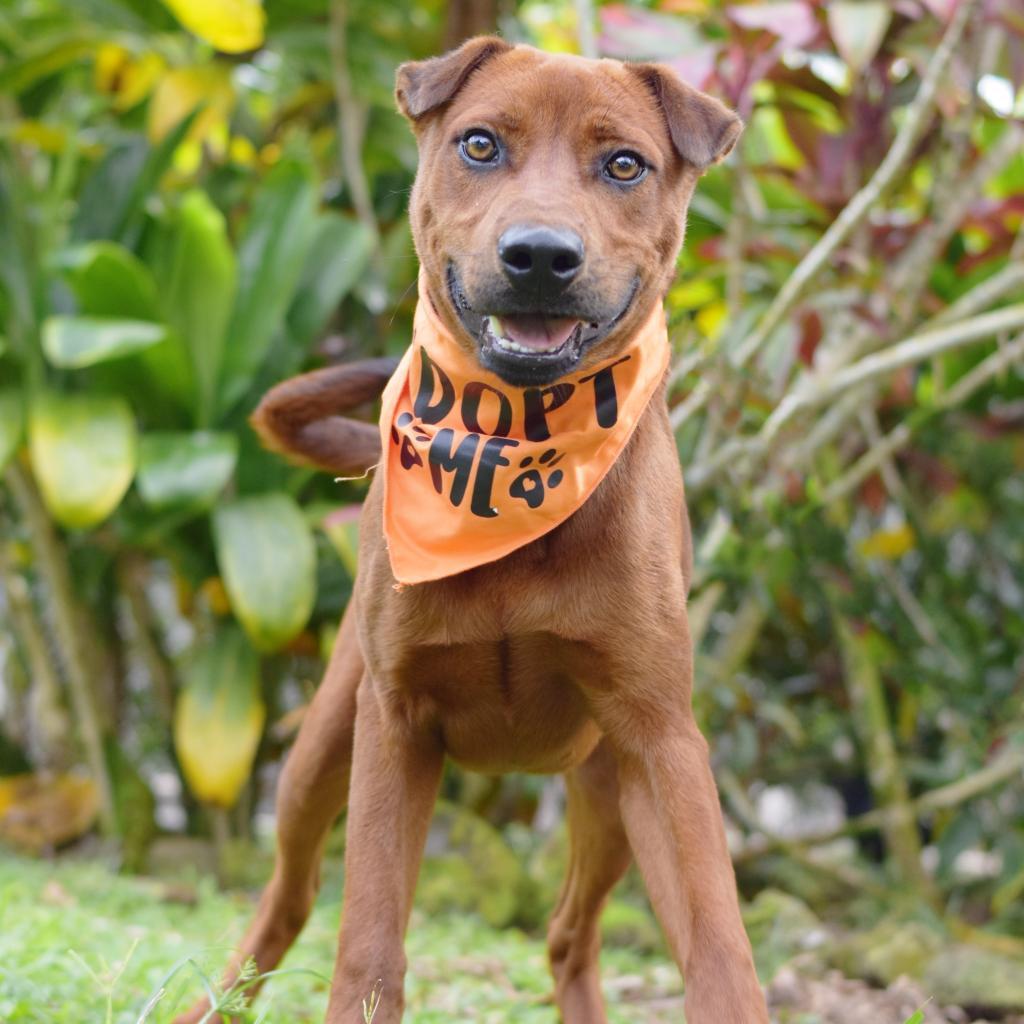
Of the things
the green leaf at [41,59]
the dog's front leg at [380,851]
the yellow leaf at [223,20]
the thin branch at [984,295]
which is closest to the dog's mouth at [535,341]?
the dog's front leg at [380,851]

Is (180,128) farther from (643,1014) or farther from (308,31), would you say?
(643,1014)

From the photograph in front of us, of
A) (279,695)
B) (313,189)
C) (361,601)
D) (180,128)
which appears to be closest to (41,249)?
(180,128)

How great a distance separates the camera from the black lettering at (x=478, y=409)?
8.48ft

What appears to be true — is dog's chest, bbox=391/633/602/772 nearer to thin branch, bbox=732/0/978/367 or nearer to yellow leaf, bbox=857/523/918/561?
thin branch, bbox=732/0/978/367

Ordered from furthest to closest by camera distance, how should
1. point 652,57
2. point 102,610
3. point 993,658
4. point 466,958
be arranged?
point 102,610 < point 993,658 < point 652,57 < point 466,958

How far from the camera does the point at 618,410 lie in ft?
8.30

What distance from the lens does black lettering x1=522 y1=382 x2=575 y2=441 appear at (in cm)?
257

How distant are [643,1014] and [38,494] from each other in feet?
10.5

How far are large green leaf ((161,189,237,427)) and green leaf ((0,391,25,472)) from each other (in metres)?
0.62

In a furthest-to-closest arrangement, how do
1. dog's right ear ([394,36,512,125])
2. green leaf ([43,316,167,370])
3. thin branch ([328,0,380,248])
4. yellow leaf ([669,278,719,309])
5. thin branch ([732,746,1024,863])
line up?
thin branch ([328,0,380,248]), yellow leaf ([669,278,719,309]), green leaf ([43,316,167,370]), thin branch ([732,746,1024,863]), dog's right ear ([394,36,512,125])

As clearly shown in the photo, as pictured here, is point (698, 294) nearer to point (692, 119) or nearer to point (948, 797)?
point (948, 797)

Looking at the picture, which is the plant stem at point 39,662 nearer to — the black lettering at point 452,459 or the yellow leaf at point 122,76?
the yellow leaf at point 122,76

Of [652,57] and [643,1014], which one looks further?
[652,57]

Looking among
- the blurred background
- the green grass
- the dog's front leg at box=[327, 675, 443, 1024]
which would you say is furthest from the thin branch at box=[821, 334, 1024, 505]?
the dog's front leg at box=[327, 675, 443, 1024]
